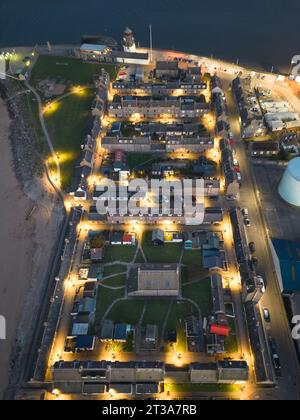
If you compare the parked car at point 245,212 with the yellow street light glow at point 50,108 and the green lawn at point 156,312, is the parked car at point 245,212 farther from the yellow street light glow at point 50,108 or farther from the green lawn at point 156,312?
the yellow street light glow at point 50,108

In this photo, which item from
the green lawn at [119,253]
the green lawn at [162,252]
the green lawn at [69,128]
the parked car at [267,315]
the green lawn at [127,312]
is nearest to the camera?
the parked car at [267,315]

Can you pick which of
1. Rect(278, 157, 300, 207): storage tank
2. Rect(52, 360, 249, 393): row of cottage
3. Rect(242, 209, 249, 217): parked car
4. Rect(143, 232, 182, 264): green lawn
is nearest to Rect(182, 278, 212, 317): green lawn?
Rect(143, 232, 182, 264): green lawn

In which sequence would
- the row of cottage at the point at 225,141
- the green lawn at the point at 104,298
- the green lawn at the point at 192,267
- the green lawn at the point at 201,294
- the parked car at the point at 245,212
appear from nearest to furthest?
the green lawn at the point at 201,294
the green lawn at the point at 104,298
the green lawn at the point at 192,267
the parked car at the point at 245,212
the row of cottage at the point at 225,141

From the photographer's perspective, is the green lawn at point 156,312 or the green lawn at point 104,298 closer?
the green lawn at point 156,312

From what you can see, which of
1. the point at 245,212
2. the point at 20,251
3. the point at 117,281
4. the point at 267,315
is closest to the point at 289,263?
the point at 267,315

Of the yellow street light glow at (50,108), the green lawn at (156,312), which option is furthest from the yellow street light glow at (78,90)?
the green lawn at (156,312)

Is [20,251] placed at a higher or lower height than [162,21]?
lower

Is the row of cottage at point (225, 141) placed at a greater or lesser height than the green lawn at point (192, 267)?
greater

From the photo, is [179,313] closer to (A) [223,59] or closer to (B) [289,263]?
(B) [289,263]

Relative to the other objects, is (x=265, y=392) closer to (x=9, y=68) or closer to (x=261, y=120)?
(x=261, y=120)
